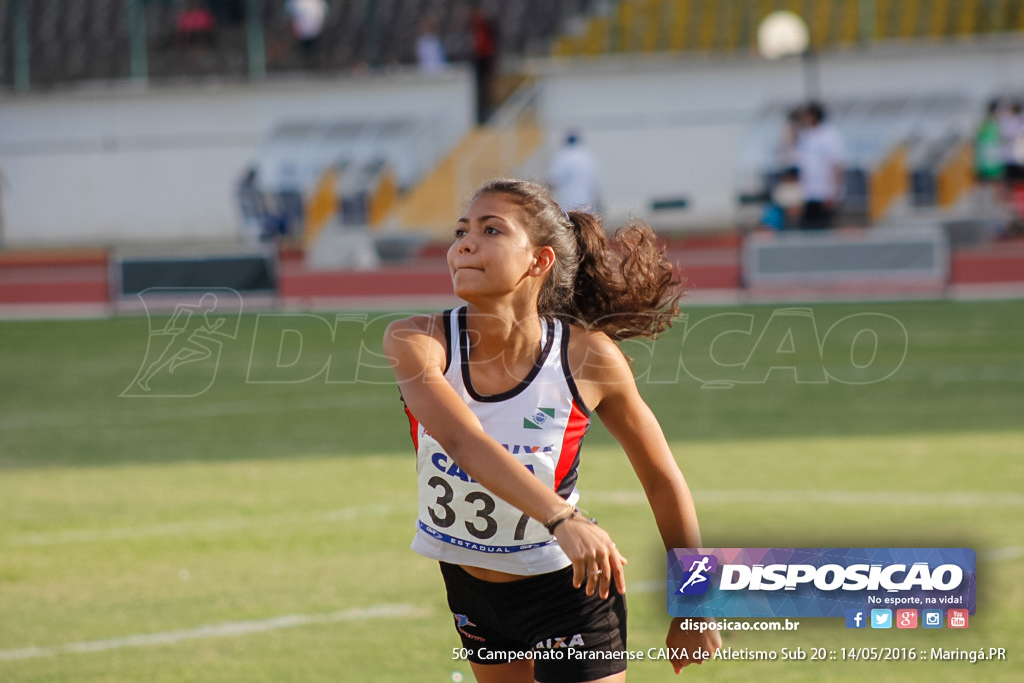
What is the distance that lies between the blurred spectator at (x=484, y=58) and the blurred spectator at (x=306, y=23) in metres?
3.58

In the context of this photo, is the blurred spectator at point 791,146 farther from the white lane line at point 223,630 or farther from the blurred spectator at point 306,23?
the white lane line at point 223,630

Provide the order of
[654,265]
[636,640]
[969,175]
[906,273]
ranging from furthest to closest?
[969,175] → [906,273] → [636,640] → [654,265]

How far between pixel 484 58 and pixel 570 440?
30.0 m

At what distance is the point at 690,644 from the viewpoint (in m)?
3.57

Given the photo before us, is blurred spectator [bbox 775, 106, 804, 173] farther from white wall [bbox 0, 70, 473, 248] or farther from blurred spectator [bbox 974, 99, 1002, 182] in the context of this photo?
white wall [bbox 0, 70, 473, 248]

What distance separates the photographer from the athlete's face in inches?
141

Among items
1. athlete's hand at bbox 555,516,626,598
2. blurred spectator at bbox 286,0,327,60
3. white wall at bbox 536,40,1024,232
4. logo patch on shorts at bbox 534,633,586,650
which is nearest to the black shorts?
logo patch on shorts at bbox 534,633,586,650

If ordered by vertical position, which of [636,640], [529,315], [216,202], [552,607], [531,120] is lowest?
[216,202]

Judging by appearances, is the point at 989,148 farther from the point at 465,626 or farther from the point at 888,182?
the point at 465,626

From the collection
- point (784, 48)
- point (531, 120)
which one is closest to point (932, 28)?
point (784, 48)

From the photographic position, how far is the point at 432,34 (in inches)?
1348

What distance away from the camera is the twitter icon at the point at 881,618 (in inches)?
136

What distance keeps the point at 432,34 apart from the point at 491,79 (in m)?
1.96

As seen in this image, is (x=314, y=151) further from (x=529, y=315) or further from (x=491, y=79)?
(x=529, y=315)
